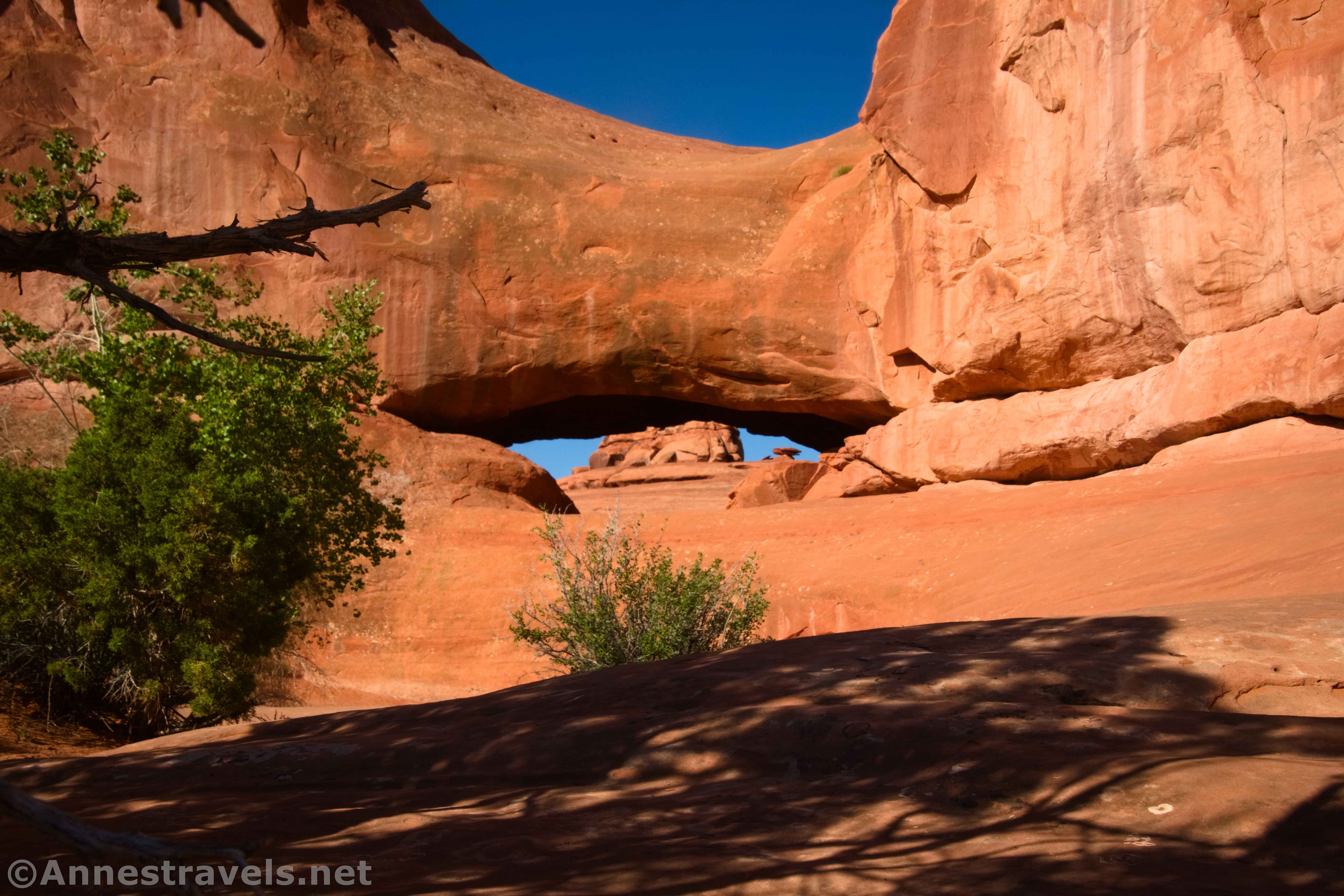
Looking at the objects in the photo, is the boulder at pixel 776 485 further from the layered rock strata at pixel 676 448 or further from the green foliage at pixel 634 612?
the layered rock strata at pixel 676 448

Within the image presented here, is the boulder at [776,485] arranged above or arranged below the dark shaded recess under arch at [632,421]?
below

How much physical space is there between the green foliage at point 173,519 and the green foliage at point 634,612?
220cm

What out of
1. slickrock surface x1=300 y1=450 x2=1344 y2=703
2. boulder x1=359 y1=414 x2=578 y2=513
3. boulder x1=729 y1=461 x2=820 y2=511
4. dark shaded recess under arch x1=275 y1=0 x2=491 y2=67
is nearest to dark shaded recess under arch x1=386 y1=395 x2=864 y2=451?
boulder x1=729 y1=461 x2=820 y2=511

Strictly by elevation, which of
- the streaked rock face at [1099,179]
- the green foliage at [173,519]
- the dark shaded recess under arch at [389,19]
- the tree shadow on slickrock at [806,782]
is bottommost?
the tree shadow on slickrock at [806,782]

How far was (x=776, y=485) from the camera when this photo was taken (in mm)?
21406

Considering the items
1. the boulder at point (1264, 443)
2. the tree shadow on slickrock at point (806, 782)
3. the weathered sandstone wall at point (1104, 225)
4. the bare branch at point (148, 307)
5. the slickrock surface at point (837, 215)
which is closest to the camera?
the tree shadow on slickrock at point (806, 782)

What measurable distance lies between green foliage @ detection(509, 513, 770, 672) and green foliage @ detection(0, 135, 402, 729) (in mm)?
2200

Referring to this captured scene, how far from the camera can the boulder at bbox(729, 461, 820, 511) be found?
21.4m

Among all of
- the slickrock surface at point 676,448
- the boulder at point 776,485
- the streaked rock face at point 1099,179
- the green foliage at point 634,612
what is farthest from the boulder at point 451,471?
the slickrock surface at point 676,448

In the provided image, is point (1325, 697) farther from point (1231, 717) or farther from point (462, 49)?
point (462, 49)

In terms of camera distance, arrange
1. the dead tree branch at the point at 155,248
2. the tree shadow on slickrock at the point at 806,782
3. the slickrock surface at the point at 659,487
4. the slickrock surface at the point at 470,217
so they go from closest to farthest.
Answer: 1. the tree shadow on slickrock at the point at 806,782
2. the dead tree branch at the point at 155,248
3. the slickrock surface at the point at 470,217
4. the slickrock surface at the point at 659,487

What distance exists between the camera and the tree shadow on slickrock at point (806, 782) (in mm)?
2898

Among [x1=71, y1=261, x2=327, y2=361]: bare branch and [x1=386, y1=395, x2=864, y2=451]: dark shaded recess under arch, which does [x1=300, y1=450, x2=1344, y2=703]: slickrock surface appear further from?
[x1=71, y1=261, x2=327, y2=361]: bare branch

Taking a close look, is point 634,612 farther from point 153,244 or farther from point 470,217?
point 470,217
